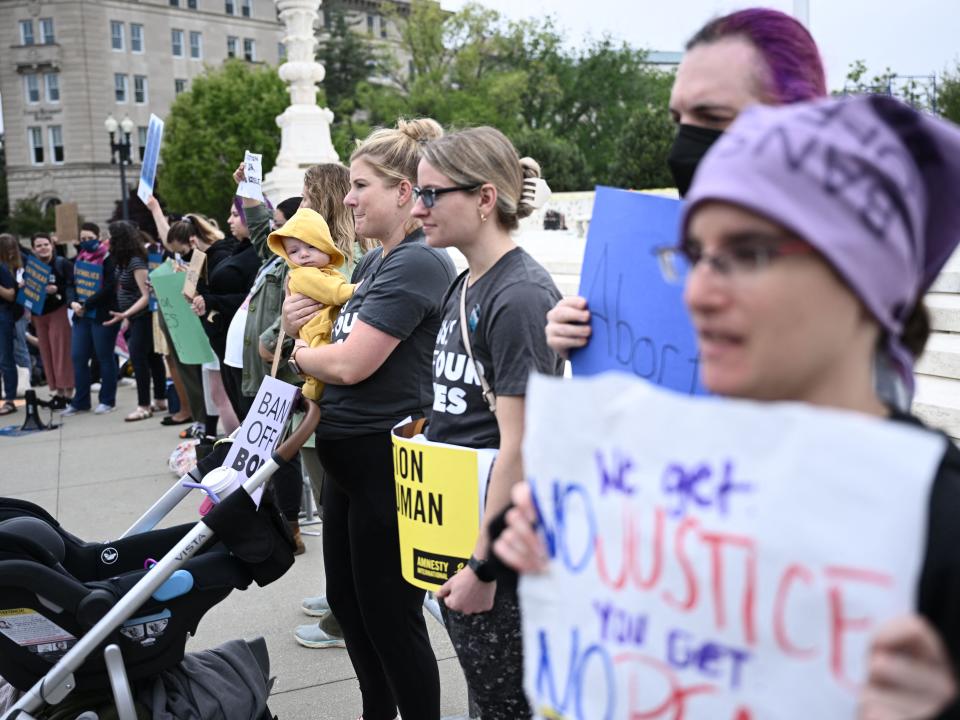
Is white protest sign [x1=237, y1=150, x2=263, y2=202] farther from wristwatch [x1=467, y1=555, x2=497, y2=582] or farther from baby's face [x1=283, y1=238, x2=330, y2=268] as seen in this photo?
wristwatch [x1=467, y1=555, x2=497, y2=582]

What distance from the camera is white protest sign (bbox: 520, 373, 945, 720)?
3.03ft

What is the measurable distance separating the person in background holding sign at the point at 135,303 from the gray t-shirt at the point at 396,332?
769 cm

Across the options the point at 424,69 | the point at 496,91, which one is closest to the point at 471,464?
the point at 496,91

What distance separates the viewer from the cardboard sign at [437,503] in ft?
8.00

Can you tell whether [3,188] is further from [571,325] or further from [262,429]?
[571,325]

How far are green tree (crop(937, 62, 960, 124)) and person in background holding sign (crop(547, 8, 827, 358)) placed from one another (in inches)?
677

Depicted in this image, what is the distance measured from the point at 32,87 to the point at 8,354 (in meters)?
61.7

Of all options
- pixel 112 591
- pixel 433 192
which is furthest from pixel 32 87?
pixel 433 192

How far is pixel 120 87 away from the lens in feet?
219

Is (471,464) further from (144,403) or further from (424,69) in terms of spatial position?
(424,69)

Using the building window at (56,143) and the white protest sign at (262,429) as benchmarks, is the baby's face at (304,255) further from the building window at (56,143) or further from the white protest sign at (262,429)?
the building window at (56,143)

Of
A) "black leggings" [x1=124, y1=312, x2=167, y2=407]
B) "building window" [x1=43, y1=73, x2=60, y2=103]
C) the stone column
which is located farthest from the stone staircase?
"building window" [x1=43, y1=73, x2=60, y2=103]

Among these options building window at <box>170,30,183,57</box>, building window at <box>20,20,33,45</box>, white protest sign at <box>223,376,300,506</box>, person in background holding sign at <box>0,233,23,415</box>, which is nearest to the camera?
white protest sign at <box>223,376,300,506</box>

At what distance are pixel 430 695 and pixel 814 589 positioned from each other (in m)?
2.38
